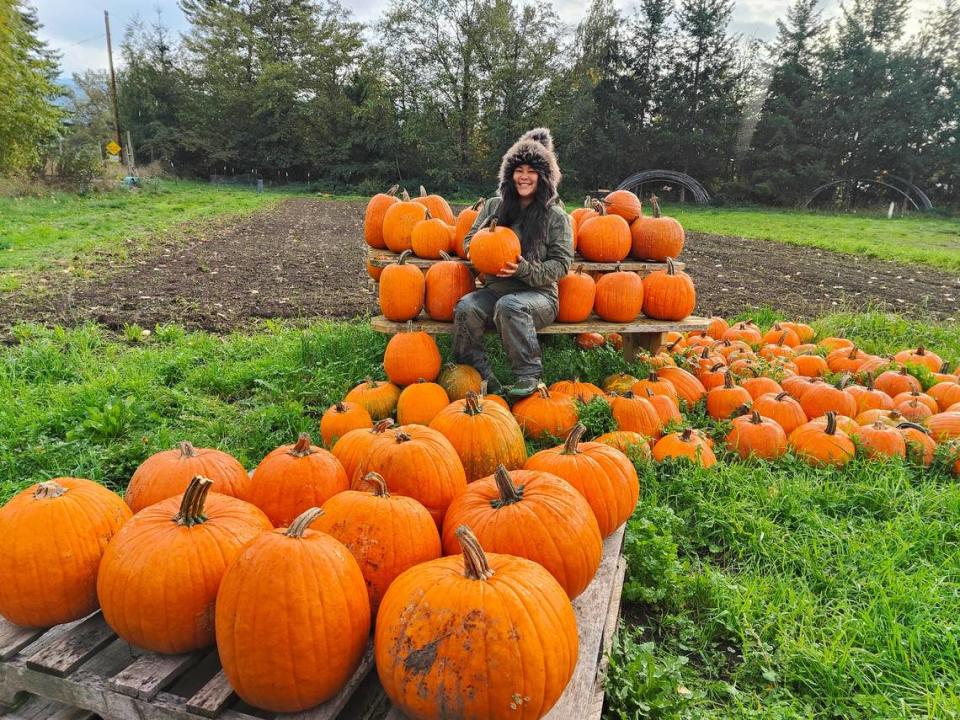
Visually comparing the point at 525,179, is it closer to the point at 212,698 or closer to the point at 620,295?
the point at 620,295

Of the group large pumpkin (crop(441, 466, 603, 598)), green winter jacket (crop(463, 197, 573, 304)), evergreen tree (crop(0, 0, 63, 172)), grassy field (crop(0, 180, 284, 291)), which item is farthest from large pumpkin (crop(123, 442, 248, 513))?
evergreen tree (crop(0, 0, 63, 172))

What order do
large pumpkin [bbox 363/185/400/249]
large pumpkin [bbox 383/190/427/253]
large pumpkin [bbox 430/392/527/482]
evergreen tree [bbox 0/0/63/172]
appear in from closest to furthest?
large pumpkin [bbox 430/392/527/482], large pumpkin [bbox 383/190/427/253], large pumpkin [bbox 363/185/400/249], evergreen tree [bbox 0/0/63/172]

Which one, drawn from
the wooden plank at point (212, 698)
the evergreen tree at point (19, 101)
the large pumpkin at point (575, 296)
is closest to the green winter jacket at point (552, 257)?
the large pumpkin at point (575, 296)

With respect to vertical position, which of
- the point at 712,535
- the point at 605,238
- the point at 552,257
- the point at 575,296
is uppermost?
the point at 605,238

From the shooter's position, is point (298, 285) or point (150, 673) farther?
point (298, 285)

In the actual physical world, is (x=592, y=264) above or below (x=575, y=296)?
above

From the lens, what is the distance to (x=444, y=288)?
14.8 ft

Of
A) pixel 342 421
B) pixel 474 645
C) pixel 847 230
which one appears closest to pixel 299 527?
pixel 474 645

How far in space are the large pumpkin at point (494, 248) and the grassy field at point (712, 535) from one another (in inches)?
41.7

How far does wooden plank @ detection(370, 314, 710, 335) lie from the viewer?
14.6 ft

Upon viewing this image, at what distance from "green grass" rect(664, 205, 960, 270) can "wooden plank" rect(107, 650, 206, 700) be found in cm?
1427

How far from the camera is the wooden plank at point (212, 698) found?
1444 mm

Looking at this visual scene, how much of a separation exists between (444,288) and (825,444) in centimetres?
279

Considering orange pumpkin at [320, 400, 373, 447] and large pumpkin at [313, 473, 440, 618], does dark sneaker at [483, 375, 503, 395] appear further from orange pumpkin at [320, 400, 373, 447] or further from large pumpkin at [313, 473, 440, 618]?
large pumpkin at [313, 473, 440, 618]
